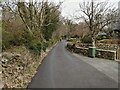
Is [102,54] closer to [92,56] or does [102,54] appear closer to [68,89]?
[92,56]

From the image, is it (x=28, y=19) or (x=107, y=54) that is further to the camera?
(x=28, y=19)

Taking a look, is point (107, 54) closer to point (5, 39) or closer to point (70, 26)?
point (5, 39)

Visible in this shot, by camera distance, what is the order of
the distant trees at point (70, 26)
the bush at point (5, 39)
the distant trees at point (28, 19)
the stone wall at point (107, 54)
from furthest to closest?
the distant trees at point (70, 26) → the distant trees at point (28, 19) → the stone wall at point (107, 54) → the bush at point (5, 39)

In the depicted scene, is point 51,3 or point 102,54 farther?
point 51,3

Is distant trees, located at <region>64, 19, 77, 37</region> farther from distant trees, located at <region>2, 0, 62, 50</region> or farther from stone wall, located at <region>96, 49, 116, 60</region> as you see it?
stone wall, located at <region>96, 49, 116, 60</region>

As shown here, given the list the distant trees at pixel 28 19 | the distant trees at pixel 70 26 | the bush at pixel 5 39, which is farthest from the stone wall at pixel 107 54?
the distant trees at pixel 70 26

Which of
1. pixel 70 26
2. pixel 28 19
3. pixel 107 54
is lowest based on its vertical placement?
pixel 107 54

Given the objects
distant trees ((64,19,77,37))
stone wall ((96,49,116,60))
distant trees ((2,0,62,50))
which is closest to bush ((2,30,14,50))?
distant trees ((2,0,62,50))

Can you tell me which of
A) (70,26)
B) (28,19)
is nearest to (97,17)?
(28,19)

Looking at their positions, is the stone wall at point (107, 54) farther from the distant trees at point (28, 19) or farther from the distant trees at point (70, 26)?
the distant trees at point (70, 26)

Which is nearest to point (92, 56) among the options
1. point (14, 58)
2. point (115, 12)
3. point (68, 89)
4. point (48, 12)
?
point (14, 58)

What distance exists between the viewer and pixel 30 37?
22594 millimetres

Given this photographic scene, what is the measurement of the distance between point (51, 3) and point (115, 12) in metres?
11.7

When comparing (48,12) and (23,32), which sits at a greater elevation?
(48,12)
